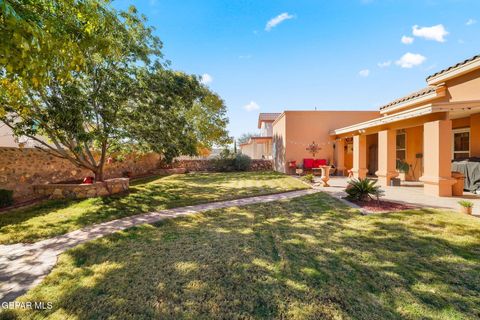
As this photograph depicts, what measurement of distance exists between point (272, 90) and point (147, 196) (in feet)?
53.9

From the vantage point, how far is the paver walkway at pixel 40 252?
3076mm

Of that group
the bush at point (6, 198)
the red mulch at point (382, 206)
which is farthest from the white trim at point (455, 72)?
the bush at point (6, 198)

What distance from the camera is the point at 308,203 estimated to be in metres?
7.19

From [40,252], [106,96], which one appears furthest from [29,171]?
[40,252]

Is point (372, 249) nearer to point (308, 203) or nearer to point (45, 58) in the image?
point (308, 203)

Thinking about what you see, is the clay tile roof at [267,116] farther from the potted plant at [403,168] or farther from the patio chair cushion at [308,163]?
the potted plant at [403,168]

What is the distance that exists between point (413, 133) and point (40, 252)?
1575 cm

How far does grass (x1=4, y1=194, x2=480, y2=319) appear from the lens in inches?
96.7

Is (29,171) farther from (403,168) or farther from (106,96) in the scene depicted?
(403,168)

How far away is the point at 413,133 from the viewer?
11484 mm

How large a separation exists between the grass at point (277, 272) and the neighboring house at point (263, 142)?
64.9ft

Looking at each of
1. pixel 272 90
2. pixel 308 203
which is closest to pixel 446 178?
pixel 308 203

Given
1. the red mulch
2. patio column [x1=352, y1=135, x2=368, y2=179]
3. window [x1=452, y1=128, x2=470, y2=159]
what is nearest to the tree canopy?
the red mulch

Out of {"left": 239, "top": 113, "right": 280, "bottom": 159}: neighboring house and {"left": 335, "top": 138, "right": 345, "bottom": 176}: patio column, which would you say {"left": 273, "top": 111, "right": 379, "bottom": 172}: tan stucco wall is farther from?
{"left": 239, "top": 113, "right": 280, "bottom": 159}: neighboring house
